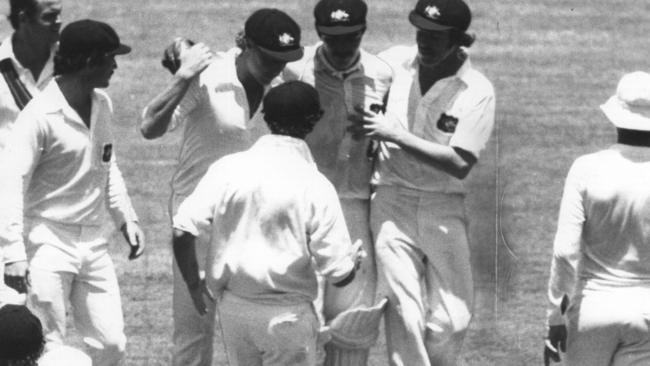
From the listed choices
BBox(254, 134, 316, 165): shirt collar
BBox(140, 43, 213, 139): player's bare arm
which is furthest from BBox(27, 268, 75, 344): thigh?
BBox(254, 134, 316, 165): shirt collar

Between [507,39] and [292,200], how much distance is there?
11489 millimetres

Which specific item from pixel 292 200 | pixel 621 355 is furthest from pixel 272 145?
pixel 621 355

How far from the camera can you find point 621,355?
9914mm

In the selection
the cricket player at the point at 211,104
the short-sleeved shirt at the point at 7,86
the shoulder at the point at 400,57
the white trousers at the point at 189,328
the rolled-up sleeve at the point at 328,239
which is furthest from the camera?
the short-sleeved shirt at the point at 7,86

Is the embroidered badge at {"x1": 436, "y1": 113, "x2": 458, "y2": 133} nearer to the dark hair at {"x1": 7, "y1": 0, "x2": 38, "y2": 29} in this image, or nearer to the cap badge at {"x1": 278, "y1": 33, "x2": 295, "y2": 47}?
the cap badge at {"x1": 278, "y1": 33, "x2": 295, "y2": 47}

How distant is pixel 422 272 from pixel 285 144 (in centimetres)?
A: 157

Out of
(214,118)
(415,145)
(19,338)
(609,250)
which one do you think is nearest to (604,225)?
(609,250)

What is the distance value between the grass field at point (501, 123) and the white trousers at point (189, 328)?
1392 mm

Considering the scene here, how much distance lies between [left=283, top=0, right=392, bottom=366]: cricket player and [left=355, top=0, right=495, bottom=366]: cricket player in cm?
8

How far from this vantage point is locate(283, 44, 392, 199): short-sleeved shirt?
1076 cm

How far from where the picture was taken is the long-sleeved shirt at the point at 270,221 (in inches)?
374

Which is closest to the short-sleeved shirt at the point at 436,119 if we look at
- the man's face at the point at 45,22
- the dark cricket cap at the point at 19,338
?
the man's face at the point at 45,22

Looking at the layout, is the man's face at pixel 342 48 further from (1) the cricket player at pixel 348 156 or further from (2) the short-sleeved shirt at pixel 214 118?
(2) the short-sleeved shirt at pixel 214 118

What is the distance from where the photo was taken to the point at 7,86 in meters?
11.1
